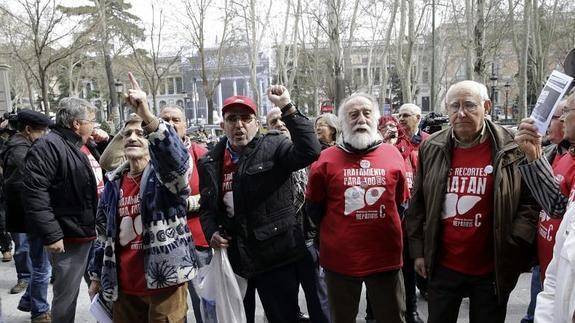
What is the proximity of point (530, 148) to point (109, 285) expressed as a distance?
2.59m

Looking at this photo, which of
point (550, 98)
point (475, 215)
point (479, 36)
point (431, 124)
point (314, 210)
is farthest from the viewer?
point (479, 36)

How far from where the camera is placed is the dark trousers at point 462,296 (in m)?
2.68

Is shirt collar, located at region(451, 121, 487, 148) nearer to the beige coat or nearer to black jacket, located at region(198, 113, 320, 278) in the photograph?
the beige coat

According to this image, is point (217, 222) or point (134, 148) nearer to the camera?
point (134, 148)

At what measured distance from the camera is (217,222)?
10.1 ft

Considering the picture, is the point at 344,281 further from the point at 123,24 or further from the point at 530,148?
the point at 123,24

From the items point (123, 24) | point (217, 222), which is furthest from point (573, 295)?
point (123, 24)

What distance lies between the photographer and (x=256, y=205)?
2.91m

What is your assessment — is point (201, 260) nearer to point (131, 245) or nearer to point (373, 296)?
point (131, 245)

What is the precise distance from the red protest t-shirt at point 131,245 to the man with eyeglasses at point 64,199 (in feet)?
2.97

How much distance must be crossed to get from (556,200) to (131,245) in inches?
97.8

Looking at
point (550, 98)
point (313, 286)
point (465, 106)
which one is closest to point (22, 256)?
point (313, 286)

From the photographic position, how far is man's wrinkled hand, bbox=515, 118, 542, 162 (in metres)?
2.16

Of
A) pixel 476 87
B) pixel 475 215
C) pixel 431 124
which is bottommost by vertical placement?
pixel 475 215
